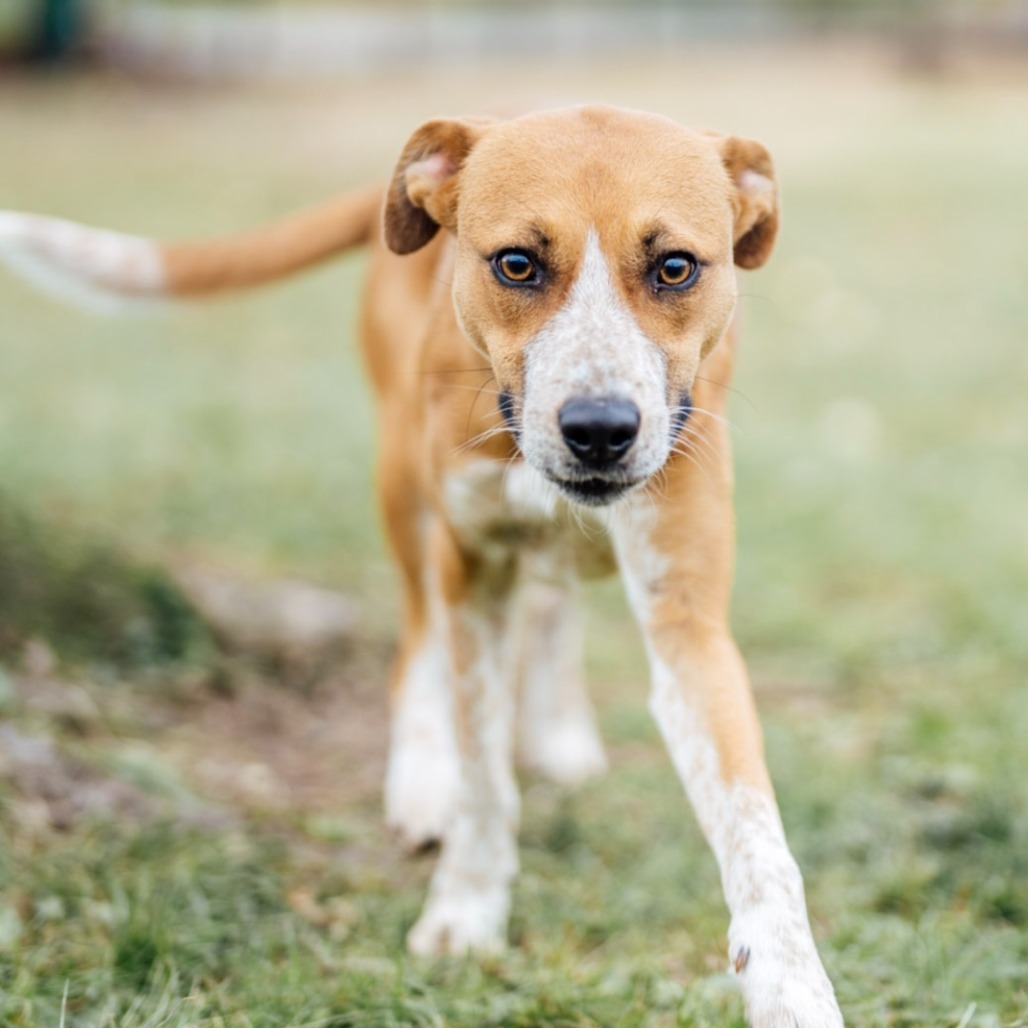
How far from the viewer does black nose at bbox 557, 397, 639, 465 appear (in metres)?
2.86

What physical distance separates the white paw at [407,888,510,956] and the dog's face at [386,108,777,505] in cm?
133

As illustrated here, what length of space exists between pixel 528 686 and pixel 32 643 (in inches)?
67.0

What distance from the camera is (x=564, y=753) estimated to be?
15.9ft

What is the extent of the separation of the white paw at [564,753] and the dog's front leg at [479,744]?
2.78 ft

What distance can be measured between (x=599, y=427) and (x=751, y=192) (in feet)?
2.88

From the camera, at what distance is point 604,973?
10.7 ft

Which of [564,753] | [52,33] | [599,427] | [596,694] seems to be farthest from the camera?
[52,33]

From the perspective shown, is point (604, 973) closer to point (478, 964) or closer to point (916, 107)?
point (478, 964)

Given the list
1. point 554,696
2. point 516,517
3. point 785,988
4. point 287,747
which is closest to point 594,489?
point 516,517

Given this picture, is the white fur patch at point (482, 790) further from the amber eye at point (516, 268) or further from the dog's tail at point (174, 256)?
the dog's tail at point (174, 256)

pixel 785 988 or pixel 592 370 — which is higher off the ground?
pixel 592 370

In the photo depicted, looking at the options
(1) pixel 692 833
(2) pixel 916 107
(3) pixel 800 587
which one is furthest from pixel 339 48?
(1) pixel 692 833

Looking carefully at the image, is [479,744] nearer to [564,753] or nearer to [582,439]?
[564,753]

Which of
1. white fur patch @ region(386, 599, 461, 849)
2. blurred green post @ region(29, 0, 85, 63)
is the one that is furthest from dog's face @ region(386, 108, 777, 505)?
blurred green post @ region(29, 0, 85, 63)
